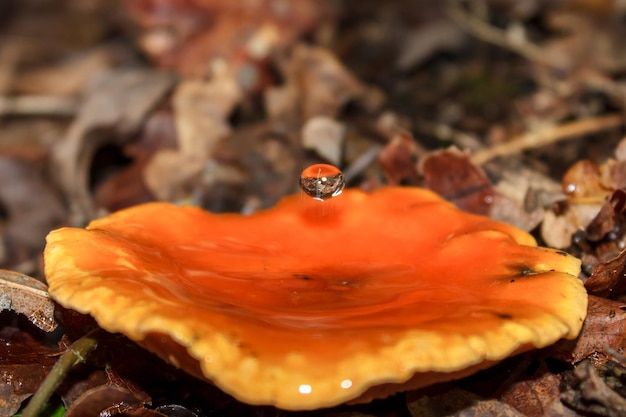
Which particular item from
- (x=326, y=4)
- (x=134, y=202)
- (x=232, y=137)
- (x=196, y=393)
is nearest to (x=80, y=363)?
(x=196, y=393)

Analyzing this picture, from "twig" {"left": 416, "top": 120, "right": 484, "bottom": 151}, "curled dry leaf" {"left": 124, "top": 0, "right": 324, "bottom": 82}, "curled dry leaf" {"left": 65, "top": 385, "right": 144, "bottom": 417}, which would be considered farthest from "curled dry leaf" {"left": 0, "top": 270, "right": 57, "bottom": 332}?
"curled dry leaf" {"left": 124, "top": 0, "right": 324, "bottom": 82}

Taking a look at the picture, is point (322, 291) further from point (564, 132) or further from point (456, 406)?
point (564, 132)

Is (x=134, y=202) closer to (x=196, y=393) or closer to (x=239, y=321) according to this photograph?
(x=196, y=393)

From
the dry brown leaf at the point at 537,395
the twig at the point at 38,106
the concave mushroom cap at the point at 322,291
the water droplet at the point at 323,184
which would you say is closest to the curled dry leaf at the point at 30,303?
the concave mushroom cap at the point at 322,291

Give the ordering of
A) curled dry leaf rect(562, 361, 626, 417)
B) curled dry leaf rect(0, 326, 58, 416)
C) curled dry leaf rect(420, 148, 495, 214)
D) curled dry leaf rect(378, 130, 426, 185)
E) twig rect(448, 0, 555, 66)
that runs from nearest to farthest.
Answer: curled dry leaf rect(562, 361, 626, 417)
curled dry leaf rect(0, 326, 58, 416)
curled dry leaf rect(420, 148, 495, 214)
curled dry leaf rect(378, 130, 426, 185)
twig rect(448, 0, 555, 66)

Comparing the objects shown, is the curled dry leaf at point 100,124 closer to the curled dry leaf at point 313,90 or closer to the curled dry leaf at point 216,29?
the curled dry leaf at point 216,29

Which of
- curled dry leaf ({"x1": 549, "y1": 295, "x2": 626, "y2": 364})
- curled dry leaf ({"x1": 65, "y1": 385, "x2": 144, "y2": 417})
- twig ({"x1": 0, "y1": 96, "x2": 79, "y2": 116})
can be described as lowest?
curled dry leaf ({"x1": 549, "y1": 295, "x2": 626, "y2": 364})

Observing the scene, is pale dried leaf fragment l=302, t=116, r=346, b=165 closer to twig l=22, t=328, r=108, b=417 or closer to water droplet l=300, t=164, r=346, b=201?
water droplet l=300, t=164, r=346, b=201
